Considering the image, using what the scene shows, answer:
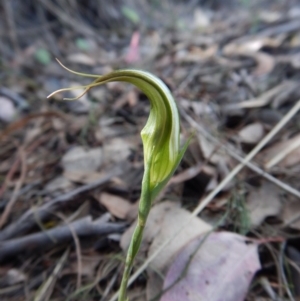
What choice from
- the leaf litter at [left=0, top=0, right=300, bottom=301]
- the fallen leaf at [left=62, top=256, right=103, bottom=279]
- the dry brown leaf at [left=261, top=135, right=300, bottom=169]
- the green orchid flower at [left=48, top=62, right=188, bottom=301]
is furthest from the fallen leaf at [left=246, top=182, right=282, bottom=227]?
the green orchid flower at [left=48, top=62, right=188, bottom=301]

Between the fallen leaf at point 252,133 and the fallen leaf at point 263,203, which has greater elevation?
the fallen leaf at point 252,133

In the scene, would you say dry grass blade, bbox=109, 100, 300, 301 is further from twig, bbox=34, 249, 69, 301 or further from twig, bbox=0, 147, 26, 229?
twig, bbox=0, 147, 26, 229

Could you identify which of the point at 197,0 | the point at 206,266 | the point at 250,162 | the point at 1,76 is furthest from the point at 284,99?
the point at 197,0

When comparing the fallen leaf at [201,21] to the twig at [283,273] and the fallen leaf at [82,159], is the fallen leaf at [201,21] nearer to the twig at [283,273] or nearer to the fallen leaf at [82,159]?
the fallen leaf at [82,159]

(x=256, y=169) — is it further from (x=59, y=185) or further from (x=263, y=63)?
(x=263, y=63)

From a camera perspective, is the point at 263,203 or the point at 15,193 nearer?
the point at 263,203

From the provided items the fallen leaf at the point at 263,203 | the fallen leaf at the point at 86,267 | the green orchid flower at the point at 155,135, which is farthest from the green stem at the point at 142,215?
the fallen leaf at the point at 263,203

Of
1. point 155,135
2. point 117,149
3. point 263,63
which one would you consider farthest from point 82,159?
point 263,63
